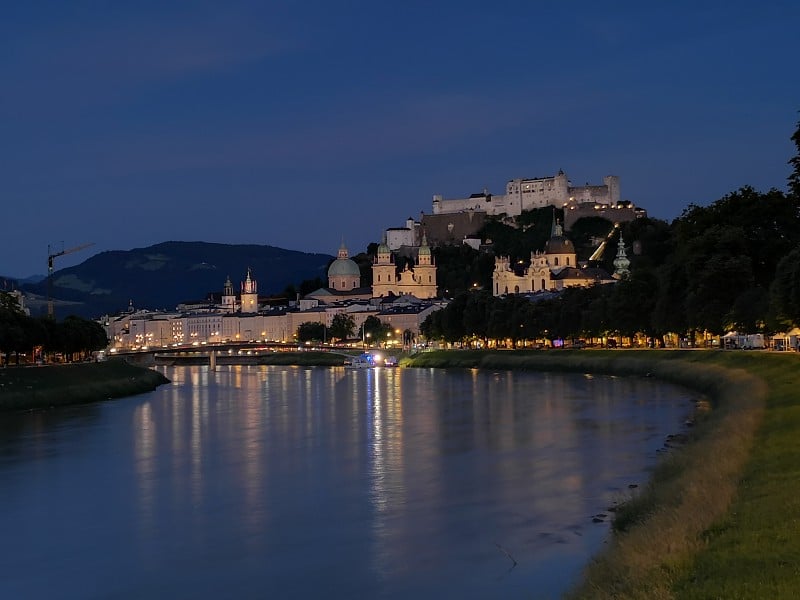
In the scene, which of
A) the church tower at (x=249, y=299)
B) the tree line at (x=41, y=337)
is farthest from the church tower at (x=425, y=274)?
the tree line at (x=41, y=337)

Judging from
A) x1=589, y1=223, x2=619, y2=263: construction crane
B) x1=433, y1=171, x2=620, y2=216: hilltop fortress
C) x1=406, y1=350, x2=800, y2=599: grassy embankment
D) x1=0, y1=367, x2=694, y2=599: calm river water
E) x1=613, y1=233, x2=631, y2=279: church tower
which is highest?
x1=433, y1=171, x2=620, y2=216: hilltop fortress

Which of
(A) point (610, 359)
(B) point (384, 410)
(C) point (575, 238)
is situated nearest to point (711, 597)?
(B) point (384, 410)

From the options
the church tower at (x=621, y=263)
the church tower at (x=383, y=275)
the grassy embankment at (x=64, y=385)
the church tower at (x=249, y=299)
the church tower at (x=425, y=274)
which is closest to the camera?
the grassy embankment at (x=64, y=385)

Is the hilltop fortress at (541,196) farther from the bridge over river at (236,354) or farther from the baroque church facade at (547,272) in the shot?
the bridge over river at (236,354)

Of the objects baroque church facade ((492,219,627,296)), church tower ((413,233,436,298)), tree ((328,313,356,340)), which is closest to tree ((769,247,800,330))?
baroque church facade ((492,219,627,296))

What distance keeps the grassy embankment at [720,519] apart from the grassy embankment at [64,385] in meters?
33.3

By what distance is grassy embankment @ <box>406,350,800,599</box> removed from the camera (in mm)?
9859

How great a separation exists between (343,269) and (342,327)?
113 feet

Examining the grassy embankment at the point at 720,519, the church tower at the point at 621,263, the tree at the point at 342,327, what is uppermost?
the church tower at the point at 621,263

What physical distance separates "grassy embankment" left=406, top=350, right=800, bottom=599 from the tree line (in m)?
41.5

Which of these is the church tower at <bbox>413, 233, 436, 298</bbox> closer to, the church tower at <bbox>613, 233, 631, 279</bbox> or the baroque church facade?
the baroque church facade

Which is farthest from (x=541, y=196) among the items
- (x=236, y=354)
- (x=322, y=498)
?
(x=322, y=498)

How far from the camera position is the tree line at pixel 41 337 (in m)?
59.3

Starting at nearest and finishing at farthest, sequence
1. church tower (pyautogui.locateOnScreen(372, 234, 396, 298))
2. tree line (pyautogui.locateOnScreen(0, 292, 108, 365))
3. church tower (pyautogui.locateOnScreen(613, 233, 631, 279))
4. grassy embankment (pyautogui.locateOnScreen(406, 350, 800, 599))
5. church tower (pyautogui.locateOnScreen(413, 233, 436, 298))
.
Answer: grassy embankment (pyautogui.locateOnScreen(406, 350, 800, 599))
tree line (pyautogui.locateOnScreen(0, 292, 108, 365))
church tower (pyautogui.locateOnScreen(613, 233, 631, 279))
church tower (pyautogui.locateOnScreen(413, 233, 436, 298))
church tower (pyautogui.locateOnScreen(372, 234, 396, 298))
